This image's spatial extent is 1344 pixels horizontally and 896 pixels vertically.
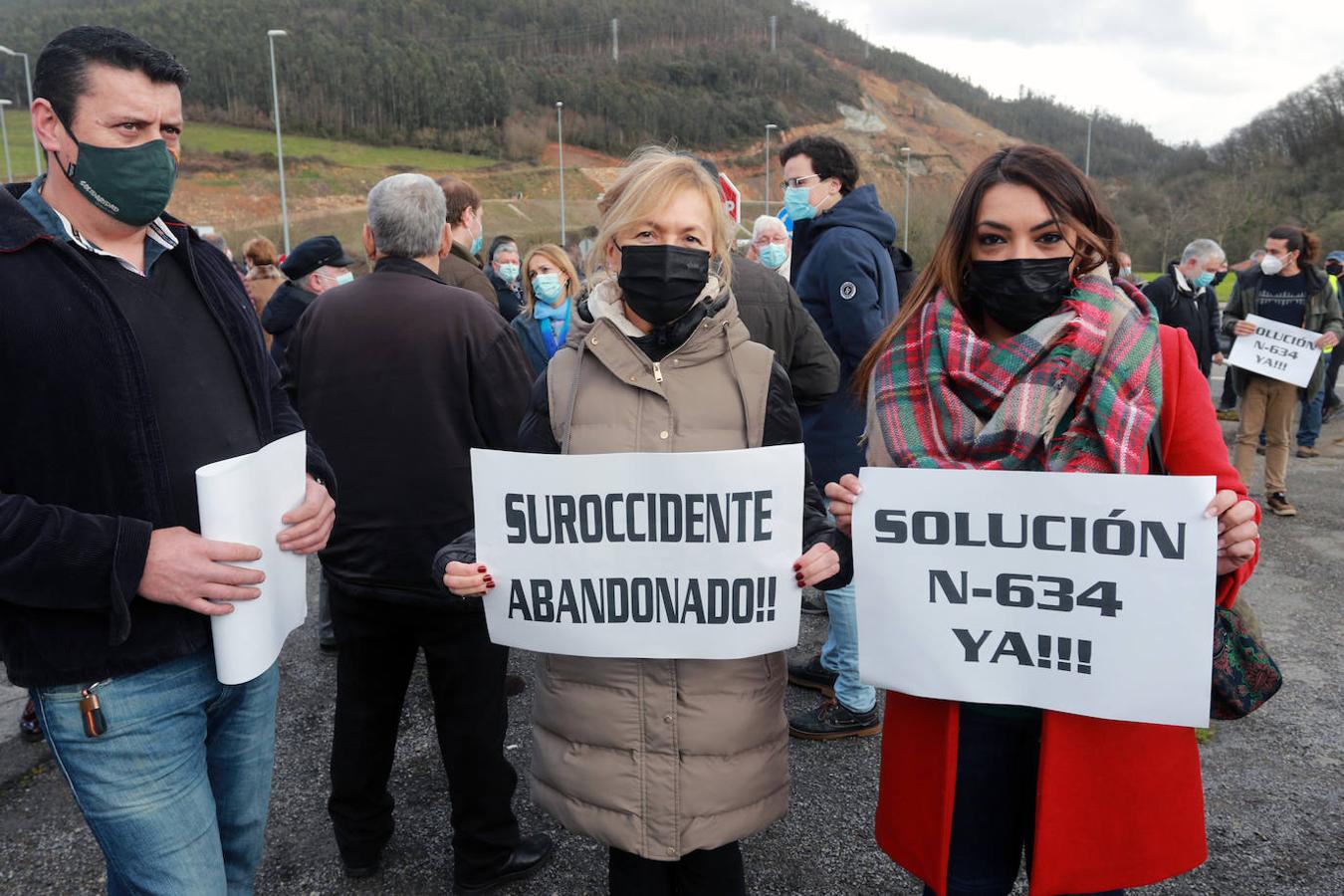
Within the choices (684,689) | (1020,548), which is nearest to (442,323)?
(684,689)

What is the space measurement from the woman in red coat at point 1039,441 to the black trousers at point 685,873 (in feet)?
1.24

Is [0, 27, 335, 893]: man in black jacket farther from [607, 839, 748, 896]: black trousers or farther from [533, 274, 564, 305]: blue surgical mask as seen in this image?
[533, 274, 564, 305]: blue surgical mask

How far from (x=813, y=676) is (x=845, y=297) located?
167 cm

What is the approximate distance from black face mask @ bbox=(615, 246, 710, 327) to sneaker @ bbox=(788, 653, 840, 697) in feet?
8.24

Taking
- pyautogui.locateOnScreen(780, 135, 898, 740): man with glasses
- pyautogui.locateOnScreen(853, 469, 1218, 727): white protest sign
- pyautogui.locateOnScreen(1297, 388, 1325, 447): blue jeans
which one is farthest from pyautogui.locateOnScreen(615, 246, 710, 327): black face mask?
pyautogui.locateOnScreen(1297, 388, 1325, 447): blue jeans

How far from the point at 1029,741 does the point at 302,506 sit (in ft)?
5.20

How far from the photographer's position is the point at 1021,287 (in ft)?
6.03

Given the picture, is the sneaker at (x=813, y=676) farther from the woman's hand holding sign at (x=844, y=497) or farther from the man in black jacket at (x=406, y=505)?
the woman's hand holding sign at (x=844, y=497)

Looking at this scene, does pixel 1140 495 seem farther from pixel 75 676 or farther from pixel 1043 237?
pixel 75 676

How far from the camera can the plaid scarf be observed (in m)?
1.70

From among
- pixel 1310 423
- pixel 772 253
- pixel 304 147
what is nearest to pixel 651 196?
pixel 772 253

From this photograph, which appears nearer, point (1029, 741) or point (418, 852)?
point (1029, 741)

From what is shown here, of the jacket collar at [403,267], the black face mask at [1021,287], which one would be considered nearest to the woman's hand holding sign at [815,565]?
the black face mask at [1021,287]

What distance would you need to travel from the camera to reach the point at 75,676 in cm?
167
